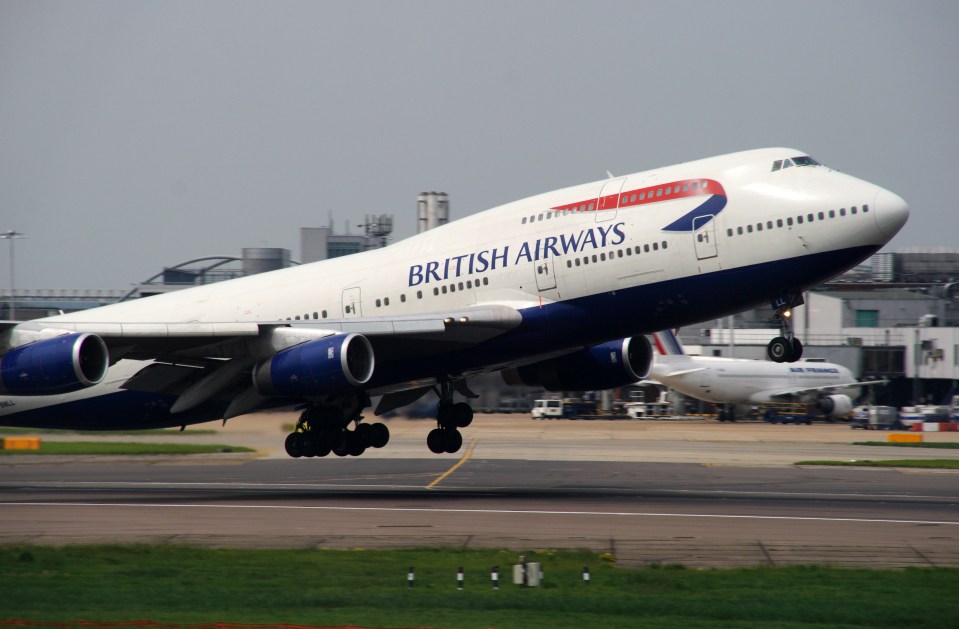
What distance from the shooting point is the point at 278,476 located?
44.0 m

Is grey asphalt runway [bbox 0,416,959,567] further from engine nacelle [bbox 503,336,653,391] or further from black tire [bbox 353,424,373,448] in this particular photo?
engine nacelle [bbox 503,336,653,391]

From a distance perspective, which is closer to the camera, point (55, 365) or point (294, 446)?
point (55, 365)

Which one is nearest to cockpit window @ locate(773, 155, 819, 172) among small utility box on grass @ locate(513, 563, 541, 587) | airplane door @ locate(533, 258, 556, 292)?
airplane door @ locate(533, 258, 556, 292)

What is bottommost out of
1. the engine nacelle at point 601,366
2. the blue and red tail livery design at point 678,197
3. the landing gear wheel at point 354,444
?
the landing gear wheel at point 354,444

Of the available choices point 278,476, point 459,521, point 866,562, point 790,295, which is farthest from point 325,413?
point 866,562

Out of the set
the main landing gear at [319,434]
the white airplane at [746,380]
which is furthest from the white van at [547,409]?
the main landing gear at [319,434]

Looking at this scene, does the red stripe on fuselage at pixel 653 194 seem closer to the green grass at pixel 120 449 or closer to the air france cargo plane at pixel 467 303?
the air france cargo plane at pixel 467 303

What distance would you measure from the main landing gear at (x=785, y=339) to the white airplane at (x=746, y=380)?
45.7 meters

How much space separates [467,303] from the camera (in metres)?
32.5

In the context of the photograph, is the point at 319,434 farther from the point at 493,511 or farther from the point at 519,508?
the point at 519,508

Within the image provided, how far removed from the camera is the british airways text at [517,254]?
30.5m

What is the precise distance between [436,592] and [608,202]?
15067mm

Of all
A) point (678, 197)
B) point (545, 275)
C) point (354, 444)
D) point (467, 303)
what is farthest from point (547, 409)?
point (678, 197)

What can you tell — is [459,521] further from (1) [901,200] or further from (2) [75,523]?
(1) [901,200]
